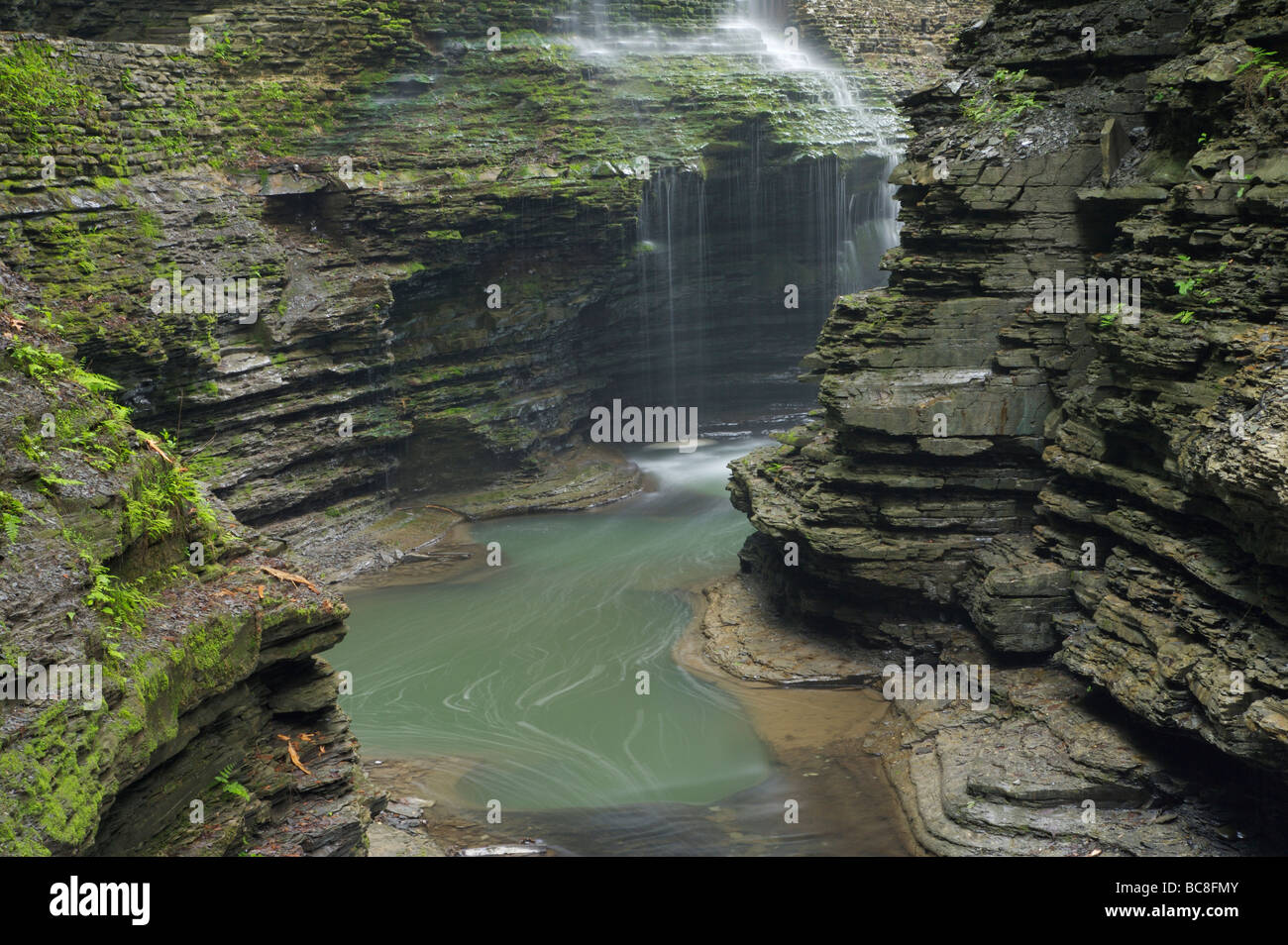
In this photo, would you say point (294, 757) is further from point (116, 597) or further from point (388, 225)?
point (388, 225)

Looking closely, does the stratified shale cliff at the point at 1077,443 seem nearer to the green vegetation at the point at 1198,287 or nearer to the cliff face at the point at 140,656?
the green vegetation at the point at 1198,287

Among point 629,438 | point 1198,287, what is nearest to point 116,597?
point 1198,287

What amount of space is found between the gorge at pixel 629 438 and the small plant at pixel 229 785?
6cm

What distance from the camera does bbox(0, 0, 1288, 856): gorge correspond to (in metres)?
9.71

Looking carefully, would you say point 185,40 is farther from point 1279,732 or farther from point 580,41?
Result: point 1279,732

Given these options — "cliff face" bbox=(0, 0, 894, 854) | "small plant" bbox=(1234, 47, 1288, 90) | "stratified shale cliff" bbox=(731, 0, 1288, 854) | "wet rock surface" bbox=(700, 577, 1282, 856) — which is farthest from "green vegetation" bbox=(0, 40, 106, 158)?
"small plant" bbox=(1234, 47, 1288, 90)

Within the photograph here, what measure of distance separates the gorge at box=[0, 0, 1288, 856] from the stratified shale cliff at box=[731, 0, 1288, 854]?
0.06m

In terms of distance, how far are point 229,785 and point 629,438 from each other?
23448mm

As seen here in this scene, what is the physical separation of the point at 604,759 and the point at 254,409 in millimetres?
11422

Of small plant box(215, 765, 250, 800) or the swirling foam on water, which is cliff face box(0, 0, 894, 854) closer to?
small plant box(215, 765, 250, 800)

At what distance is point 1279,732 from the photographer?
1101 cm

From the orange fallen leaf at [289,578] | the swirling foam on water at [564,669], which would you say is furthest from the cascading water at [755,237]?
the orange fallen leaf at [289,578]

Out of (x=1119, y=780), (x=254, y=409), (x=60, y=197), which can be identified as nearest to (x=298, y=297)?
(x=254, y=409)

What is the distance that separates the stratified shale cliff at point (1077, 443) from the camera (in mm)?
12250
